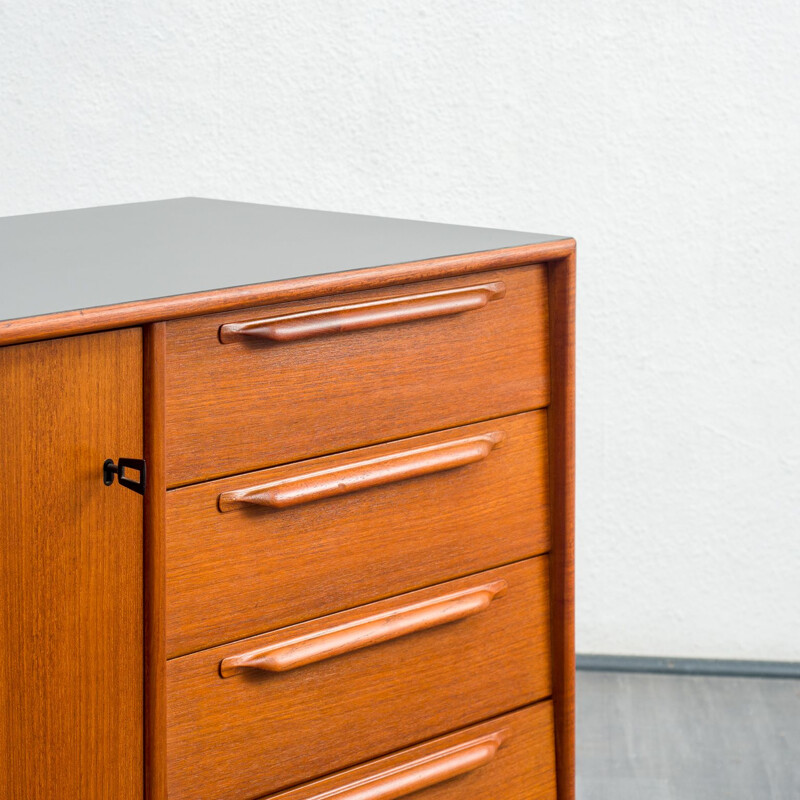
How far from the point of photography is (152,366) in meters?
0.95

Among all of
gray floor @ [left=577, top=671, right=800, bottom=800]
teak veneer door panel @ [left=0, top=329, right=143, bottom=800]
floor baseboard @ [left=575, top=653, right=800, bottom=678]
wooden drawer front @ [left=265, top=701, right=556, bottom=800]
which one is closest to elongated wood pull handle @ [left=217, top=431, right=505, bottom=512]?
teak veneer door panel @ [left=0, top=329, right=143, bottom=800]

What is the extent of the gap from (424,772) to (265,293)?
52 centimetres

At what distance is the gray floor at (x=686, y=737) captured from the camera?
1793 mm

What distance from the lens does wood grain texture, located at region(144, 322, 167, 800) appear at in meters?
0.95

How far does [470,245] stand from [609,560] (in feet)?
3.72

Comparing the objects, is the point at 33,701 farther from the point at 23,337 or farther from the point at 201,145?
the point at 201,145

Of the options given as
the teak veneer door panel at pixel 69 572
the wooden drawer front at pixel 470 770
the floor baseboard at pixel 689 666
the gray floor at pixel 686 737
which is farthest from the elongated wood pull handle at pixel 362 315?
the floor baseboard at pixel 689 666

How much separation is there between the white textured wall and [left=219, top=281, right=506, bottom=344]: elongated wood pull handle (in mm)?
938

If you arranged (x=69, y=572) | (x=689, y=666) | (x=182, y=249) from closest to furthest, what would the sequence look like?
(x=69, y=572) → (x=182, y=249) → (x=689, y=666)

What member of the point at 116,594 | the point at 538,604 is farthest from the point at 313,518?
the point at 538,604

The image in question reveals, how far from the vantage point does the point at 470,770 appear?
1.26 m

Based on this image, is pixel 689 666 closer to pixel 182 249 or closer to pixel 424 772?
pixel 424 772

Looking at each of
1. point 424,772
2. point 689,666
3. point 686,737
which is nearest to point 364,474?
point 424,772

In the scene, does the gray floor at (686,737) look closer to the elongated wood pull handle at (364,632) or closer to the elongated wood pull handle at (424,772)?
the elongated wood pull handle at (424,772)
